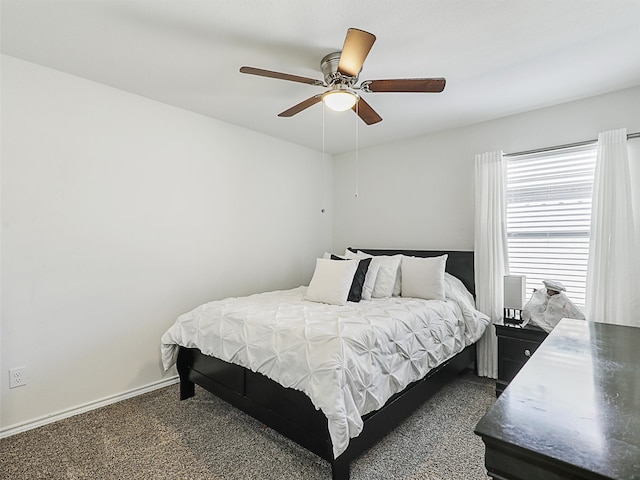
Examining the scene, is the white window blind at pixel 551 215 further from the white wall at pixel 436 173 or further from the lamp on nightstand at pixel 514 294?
the lamp on nightstand at pixel 514 294

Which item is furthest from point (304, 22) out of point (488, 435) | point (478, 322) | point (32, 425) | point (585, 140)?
point (32, 425)

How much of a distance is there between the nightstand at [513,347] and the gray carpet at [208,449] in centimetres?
39

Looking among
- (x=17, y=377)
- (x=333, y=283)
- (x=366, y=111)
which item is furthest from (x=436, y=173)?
(x=17, y=377)

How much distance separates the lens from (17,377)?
228 centimetres

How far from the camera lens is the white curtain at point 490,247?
10.5ft

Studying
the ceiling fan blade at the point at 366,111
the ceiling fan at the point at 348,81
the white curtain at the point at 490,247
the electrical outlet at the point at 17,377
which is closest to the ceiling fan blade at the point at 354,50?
the ceiling fan at the point at 348,81

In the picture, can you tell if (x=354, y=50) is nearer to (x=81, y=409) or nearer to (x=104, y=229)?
(x=104, y=229)

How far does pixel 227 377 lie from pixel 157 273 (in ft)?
4.04

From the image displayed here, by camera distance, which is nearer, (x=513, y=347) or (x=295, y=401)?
(x=295, y=401)

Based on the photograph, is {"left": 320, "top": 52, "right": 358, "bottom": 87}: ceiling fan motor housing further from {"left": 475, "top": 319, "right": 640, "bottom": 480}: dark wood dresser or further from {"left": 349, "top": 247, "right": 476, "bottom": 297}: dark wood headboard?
{"left": 349, "top": 247, "right": 476, "bottom": 297}: dark wood headboard

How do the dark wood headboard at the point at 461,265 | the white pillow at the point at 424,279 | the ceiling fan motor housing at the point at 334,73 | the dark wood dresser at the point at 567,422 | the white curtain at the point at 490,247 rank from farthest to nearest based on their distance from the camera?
the dark wood headboard at the point at 461,265 → the white curtain at the point at 490,247 → the white pillow at the point at 424,279 → the ceiling fan motor housing at the point at 334,73 → the dark wood dresser at the point at 567,422

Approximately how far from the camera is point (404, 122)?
347 cm

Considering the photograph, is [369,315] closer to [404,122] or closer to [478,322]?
[478,322]

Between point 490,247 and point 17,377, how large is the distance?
156 inches
